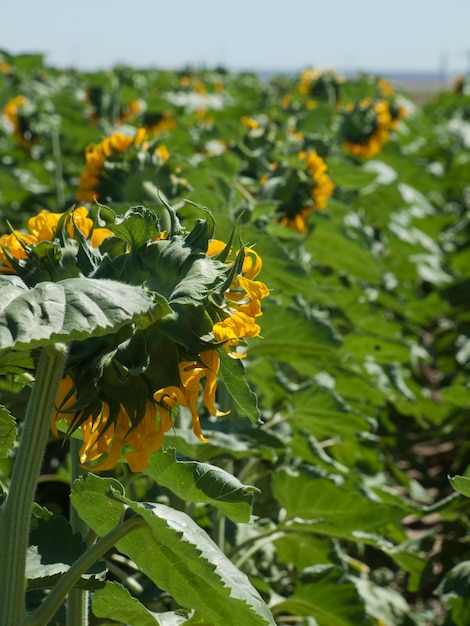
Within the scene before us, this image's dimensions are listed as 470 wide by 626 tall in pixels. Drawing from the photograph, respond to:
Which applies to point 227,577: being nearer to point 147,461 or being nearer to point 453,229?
point 147,461

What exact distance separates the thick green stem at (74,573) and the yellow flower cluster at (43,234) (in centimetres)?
32


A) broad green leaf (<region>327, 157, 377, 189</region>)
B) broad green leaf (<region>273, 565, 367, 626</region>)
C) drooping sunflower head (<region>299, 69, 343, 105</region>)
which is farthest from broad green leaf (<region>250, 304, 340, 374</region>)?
drooping sunflower head (<region>299, 69, 343, 105</region>)

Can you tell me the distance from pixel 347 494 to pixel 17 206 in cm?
298

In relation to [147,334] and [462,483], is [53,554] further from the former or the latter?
[462,483]

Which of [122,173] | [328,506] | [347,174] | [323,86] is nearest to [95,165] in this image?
[122,173]

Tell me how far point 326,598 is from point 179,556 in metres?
0.99

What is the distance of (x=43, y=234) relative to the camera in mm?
1312

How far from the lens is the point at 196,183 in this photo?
257 cm

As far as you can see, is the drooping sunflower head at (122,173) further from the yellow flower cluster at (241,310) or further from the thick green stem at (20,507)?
the thick green stem at (20,507)

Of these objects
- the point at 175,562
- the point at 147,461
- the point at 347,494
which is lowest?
the point at 347,494

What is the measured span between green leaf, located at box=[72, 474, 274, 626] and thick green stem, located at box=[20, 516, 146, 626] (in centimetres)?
3

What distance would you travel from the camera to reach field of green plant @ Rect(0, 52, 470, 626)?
1124 mm

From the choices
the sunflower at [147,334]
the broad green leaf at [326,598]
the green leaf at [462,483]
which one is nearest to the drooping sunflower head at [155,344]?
the sunflower at [147,334]

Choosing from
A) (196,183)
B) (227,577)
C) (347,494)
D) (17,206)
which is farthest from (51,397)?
(17,206)
